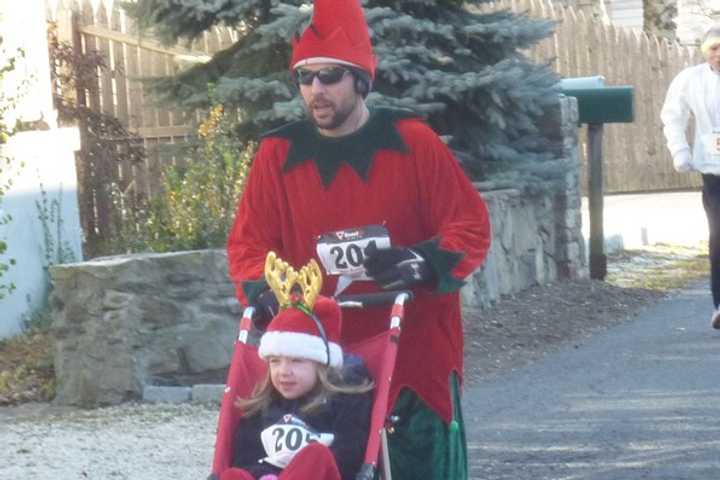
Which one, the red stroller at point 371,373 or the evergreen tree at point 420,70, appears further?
the evergreen tree at point 420,70

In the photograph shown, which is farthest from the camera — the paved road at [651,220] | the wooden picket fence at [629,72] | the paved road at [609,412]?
the wooden picket fence at [629,72]

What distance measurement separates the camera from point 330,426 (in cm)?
481

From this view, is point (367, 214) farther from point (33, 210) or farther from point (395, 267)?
point (33, 210)

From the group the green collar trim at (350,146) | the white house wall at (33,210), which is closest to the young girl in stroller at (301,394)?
the green collar trim at (350,146)

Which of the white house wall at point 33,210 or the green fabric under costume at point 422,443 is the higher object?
the white house wall at point 33,210

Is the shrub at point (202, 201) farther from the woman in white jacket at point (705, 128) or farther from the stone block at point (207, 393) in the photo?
the woman in white jacket at point (705, 128)

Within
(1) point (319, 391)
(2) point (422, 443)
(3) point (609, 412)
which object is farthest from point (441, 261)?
(3) point (609, 412)

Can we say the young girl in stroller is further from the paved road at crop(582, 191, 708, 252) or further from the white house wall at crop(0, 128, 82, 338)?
the paved road at crop(582, 191, 708, 252)

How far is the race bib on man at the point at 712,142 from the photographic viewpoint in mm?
10414

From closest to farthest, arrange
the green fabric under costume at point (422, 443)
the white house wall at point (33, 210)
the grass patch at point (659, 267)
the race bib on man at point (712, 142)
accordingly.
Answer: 1. the green fabric under costume at point (422, 443)
2. the race bib on man at point (712, 142)
3. the white house wall at point (33, 210)
4. the grass patch at point (659, 267)

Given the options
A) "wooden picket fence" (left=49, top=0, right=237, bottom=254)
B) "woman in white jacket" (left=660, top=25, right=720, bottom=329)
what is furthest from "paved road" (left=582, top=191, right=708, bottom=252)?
"woman in white jacket" (left=660, top=25, right=720, bottom=329)

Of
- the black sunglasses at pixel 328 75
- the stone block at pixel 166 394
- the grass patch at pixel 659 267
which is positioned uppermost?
the black sunglasses at pixel 328 75

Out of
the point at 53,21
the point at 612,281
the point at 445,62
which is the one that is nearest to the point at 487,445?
the point at 445,62

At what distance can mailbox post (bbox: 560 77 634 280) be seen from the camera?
1373 centimetres
